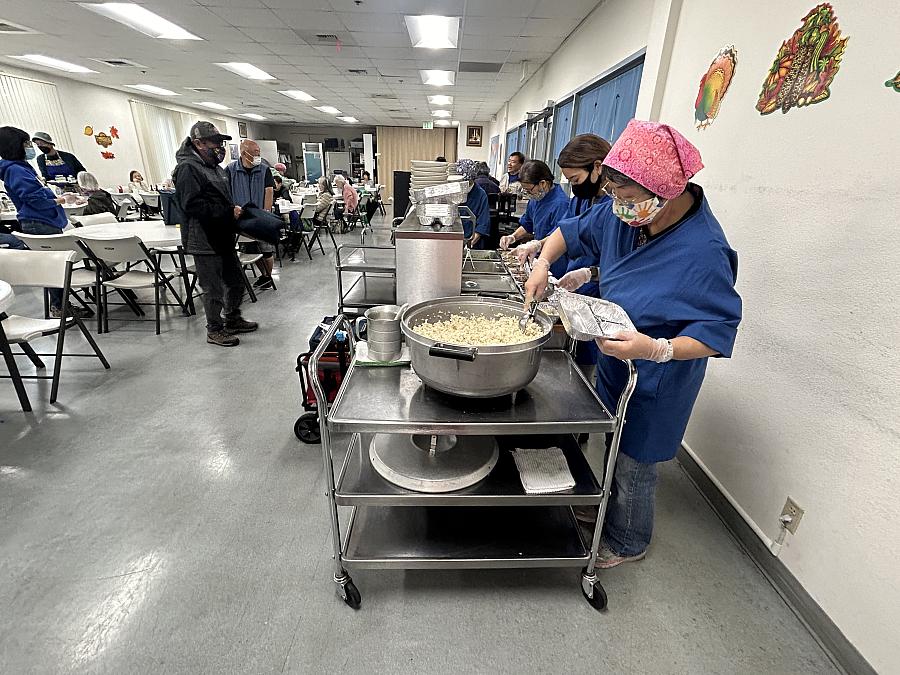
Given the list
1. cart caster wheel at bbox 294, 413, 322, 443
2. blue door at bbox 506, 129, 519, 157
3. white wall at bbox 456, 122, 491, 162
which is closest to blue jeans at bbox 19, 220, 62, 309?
cart caster wheel at bbox 294, 413, 322, 443

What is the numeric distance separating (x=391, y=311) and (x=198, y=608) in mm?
1225

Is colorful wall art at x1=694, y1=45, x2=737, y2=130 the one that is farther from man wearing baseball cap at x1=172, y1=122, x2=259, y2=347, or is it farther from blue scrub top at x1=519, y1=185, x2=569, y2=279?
man wearing baseball cap at x1=172, y1=122, x2=259, y2=347

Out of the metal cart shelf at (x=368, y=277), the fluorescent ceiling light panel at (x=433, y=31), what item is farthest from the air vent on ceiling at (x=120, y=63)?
the metal cart shelf at (x=368, y=277)

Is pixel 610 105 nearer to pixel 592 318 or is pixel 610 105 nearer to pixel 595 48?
pixel 595 48

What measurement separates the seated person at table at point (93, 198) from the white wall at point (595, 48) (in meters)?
6.49

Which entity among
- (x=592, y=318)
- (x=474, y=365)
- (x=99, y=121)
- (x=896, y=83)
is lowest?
(x=474, y=365)

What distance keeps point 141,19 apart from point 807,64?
656 centimetres

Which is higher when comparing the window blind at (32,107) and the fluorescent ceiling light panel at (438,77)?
the fluorescent ceiling light panel at (438,77)

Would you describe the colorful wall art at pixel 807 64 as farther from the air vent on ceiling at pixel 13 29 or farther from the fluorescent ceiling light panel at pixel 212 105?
the fluorescent ceiling light panel at pixel 212 105

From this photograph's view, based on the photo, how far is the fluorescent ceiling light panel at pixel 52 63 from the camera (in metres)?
6.84

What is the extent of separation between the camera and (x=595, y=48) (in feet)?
13.3

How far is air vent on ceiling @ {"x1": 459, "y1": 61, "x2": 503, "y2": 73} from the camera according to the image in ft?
20.9

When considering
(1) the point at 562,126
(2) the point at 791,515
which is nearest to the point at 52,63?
(1) the point at 562,126

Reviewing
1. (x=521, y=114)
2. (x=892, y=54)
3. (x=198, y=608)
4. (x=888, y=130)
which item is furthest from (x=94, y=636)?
(x=521, y=114)
